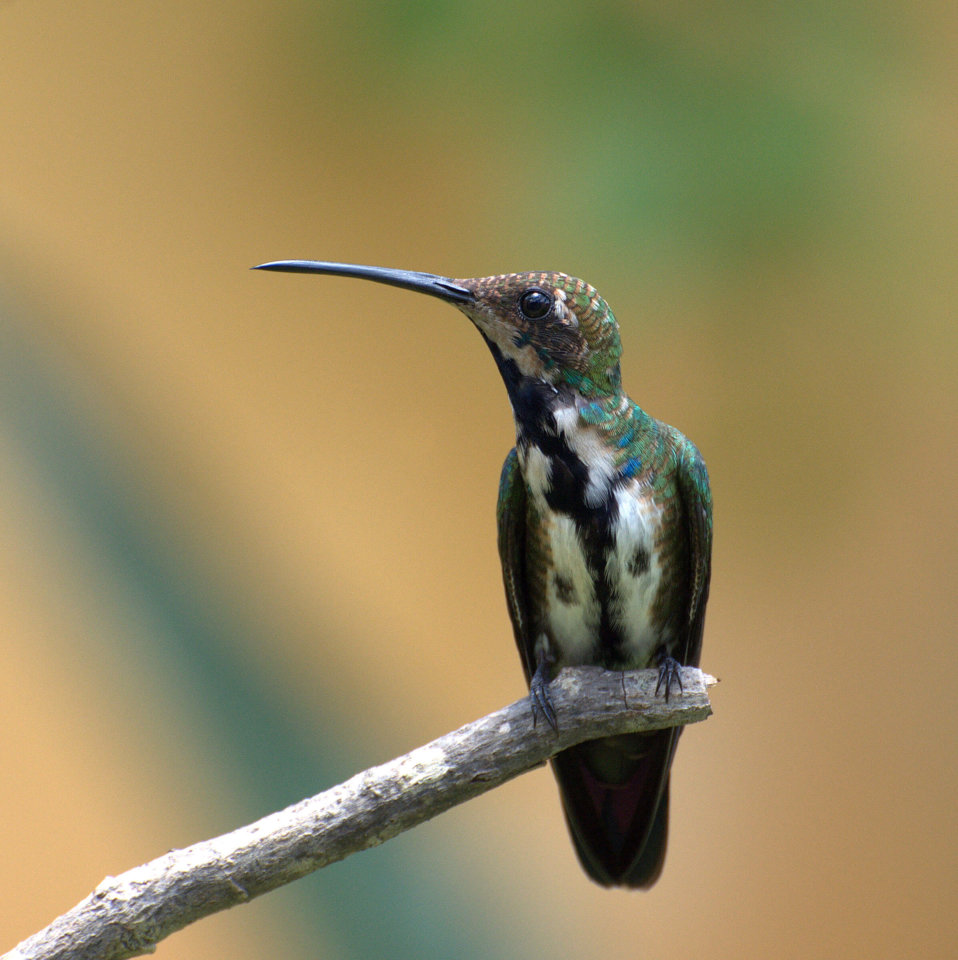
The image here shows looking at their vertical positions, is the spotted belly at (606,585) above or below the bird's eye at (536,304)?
below

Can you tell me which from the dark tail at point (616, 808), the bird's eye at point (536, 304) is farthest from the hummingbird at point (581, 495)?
the dark tail at point (616, 808)

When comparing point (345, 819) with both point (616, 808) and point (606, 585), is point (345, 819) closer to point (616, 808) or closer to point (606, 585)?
point (606, 585)

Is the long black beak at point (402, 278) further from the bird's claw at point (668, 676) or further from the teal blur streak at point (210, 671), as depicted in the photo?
the teal blur streak at point (210, 671)

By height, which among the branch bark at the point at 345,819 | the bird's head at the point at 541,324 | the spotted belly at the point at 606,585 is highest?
the bird's head at the point at 541,324

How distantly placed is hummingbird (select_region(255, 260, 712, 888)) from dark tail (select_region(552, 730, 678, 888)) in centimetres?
20

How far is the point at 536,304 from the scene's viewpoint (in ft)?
4.31

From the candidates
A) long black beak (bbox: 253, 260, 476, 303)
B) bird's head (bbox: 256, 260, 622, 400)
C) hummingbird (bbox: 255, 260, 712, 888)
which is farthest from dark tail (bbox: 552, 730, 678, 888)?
long black beak (bbox: 253, 260, 476, 303)

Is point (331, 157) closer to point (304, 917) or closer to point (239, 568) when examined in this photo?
point (239, 568)

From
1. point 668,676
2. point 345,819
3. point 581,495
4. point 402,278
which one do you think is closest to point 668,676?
point 668,676

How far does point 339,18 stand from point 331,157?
1.05 ft

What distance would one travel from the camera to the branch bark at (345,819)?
42.9 inches

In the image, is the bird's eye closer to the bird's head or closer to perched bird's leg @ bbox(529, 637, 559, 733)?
the bird's head

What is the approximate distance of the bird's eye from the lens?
1.31m

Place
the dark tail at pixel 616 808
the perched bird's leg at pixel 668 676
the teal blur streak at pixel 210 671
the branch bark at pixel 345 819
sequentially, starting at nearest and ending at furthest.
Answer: the branch bark at pixel 345 819, the perched bird's leg at pixel 668 676, the dark tail at pixel 616 808, the teal blur streak at pixel 210 671
